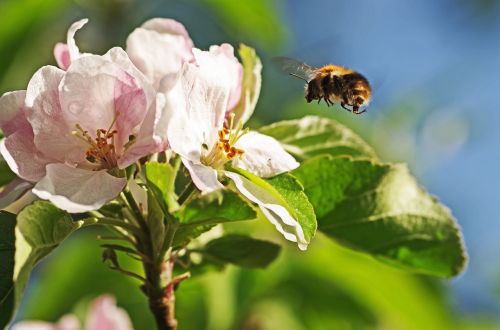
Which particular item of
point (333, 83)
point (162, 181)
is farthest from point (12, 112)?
point (333, 83)

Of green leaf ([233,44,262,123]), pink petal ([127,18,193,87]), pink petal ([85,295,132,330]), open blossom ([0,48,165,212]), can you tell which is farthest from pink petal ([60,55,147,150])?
pink petal ([85,295,132,330])

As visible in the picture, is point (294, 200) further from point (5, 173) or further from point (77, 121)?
point (5, 173)

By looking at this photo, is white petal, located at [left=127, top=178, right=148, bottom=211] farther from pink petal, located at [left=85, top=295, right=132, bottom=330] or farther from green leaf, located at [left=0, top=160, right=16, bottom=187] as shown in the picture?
pink petal, located at [left=85, top=295, right=132, bottom=330]

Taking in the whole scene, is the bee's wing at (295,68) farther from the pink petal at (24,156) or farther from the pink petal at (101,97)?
the pink petal at (24,156)

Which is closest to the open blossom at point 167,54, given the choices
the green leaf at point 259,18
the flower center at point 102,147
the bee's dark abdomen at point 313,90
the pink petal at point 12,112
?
the flower center at point 102,147

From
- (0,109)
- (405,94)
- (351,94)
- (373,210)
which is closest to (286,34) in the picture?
(405,94)
